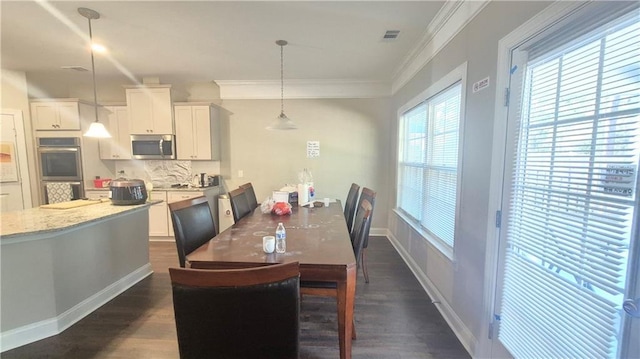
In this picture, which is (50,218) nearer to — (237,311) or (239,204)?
(239,204)

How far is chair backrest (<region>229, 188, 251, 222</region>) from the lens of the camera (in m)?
2.54

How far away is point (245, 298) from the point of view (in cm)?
100

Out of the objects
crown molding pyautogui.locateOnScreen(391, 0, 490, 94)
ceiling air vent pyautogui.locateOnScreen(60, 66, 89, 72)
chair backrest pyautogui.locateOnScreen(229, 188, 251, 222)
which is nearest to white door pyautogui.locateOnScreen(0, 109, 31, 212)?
ceiling air vent pyautogui.locateOnScreen(60, 66, 89, 72)

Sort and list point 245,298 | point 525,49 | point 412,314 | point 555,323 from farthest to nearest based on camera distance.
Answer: point 412,314 < point 525,49 < point 555,323 < point 245,298

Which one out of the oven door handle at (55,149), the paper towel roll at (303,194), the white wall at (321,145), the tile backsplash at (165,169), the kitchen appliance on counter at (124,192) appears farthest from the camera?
the tile backsplash at (165,169)

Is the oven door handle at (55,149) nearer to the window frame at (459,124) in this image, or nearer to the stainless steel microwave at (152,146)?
the stainless steel microwave at (152,146)

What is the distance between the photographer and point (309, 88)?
4398mm

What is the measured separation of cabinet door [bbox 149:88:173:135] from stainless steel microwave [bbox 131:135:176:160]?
11cm

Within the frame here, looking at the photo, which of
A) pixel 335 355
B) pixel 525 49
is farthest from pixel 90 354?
pixel 525 49

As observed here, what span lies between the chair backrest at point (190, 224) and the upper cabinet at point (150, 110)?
2.72 meters

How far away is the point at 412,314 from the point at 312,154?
296 centimetres

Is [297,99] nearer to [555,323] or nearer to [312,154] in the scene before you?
[312,154]

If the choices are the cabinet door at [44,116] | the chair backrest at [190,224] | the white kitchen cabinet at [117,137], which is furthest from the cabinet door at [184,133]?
the chair backrest at [190,224]

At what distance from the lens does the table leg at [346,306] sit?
4.84 feet
